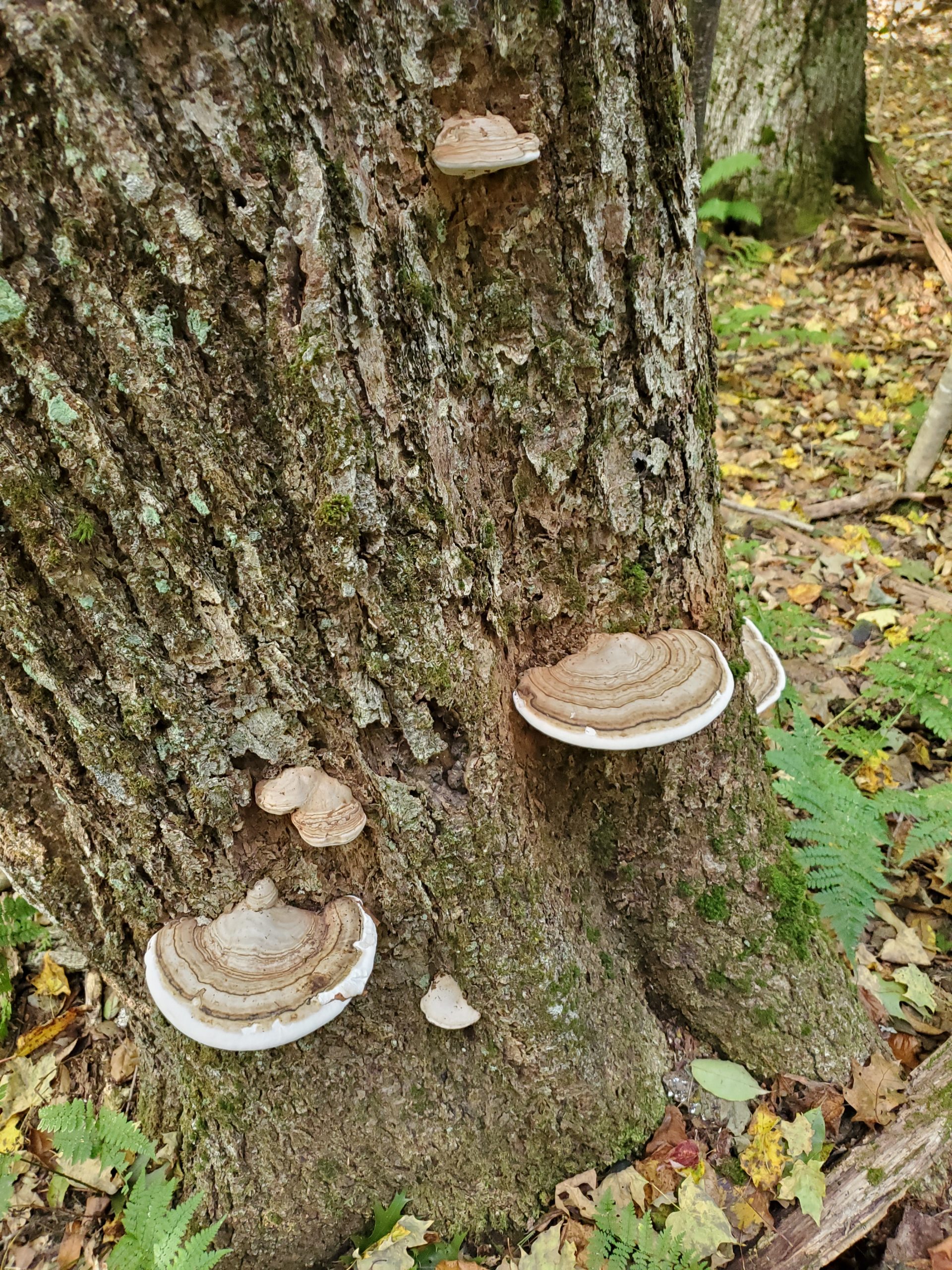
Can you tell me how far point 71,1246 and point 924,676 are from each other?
17.2 feet

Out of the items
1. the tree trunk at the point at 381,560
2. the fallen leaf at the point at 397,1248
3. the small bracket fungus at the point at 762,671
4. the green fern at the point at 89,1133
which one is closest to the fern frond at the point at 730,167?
the small bracket fungus at the point at 762,671

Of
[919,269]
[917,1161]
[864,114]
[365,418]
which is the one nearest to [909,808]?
[917,1161]

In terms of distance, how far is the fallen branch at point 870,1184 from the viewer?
9.33 ft

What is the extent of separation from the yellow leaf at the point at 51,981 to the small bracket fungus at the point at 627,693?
10.3 feet

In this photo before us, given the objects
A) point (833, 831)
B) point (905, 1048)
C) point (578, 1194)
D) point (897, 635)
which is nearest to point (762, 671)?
point (833, 831)

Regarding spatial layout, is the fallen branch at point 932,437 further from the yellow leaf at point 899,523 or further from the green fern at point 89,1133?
the green fern at point 89,1133

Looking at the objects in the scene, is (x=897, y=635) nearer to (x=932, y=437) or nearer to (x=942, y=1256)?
(x=932, y=437)

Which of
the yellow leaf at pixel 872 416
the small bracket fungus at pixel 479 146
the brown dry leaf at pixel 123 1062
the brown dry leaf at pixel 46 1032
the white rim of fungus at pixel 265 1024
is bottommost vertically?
the brown dry leaf at pixel 123 1062

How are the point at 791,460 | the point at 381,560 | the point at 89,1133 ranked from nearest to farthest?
the point at 381,560 → the point at 89,1133 → the point at 791,460

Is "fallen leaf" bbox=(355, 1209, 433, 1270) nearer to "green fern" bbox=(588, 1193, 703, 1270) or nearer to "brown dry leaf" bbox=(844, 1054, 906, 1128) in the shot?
"green fern" bbox=(588, 1193, 703, 1270)

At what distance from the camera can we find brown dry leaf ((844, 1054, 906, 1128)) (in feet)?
10.2

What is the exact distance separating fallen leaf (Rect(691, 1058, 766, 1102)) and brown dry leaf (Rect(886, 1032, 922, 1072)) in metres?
0.70

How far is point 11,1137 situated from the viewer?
3.46 metres

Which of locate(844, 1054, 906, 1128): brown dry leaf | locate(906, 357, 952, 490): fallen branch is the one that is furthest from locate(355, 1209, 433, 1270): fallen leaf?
locate(906, 357, 952, 490): fallen branch
